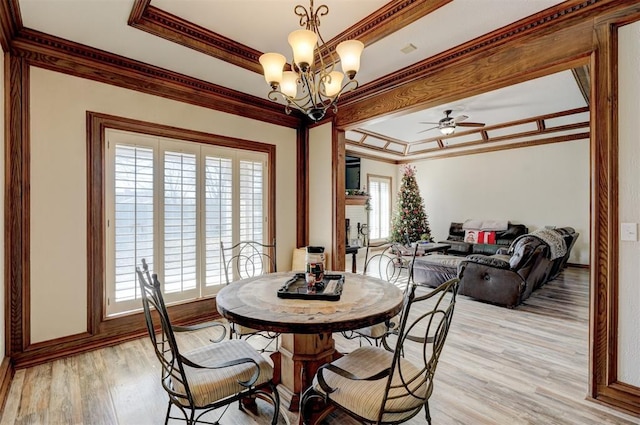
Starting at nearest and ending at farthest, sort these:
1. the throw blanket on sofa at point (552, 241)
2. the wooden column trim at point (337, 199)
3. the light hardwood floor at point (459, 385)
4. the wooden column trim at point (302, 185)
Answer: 1. the light hardwood floor at point (459, 385)
2. the wooden column trim at point (337, 199)
3. the throw blanket on sofa at point (552, 241)
4. the wooden column trim at point (302, 185)

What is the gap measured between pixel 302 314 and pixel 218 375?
0.52 m

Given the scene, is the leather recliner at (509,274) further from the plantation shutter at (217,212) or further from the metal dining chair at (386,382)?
the plantation shutter at (217,212)

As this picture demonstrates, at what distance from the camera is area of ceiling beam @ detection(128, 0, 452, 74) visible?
7.50ft

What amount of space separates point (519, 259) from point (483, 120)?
3.37 metres

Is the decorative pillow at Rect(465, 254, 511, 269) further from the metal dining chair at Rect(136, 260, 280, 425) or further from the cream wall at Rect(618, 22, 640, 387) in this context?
the metal dining chair at Rect(136, 260, 280, 425)

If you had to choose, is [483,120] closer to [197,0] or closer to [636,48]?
[636,48]

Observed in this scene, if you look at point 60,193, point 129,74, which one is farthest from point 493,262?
point 60,193

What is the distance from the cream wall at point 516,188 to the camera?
258 inches

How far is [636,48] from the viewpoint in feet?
6.58

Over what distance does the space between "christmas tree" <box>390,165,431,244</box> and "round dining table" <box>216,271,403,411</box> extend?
5820 mm

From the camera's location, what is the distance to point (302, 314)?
1.61 metres

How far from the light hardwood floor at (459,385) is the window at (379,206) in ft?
18.4

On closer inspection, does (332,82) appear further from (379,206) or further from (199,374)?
(379,206)

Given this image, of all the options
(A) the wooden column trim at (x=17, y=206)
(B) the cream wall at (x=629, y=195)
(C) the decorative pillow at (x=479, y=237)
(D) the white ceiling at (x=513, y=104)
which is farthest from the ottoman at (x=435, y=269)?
(A) the wooden column trim at (x=17, y=206)
